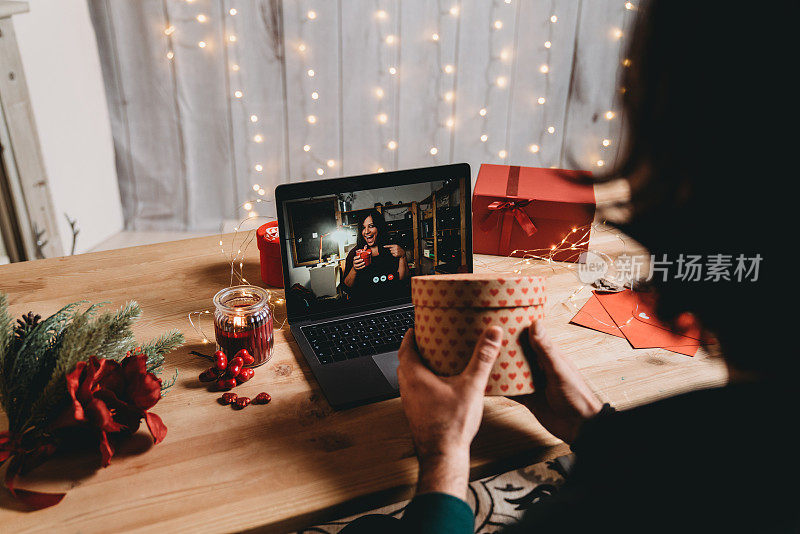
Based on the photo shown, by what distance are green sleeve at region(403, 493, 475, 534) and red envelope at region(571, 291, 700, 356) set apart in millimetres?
491

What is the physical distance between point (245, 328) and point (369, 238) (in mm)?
276

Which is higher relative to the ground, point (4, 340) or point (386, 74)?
point (386, 74)

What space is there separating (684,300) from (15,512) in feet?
2.47

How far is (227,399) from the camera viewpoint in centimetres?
78

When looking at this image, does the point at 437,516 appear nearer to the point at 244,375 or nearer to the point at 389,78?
the point at 244,375

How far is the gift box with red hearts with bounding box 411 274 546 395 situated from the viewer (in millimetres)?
684

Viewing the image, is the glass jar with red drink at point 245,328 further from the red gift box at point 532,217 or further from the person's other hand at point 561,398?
the red gift box at point 532,217

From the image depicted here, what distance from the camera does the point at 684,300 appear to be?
1.84 ft

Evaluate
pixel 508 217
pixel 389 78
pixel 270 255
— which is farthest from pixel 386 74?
pixel 270 255

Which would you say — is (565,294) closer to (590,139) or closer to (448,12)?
(448,12)

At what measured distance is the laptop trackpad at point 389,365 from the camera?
828 millimetres

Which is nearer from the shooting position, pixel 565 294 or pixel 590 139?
pixel 565 294

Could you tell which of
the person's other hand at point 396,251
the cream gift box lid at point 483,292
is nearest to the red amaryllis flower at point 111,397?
the cream gift box lid at point 483,292

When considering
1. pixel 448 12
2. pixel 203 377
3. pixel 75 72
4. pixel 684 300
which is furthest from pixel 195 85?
pixel 684 300
